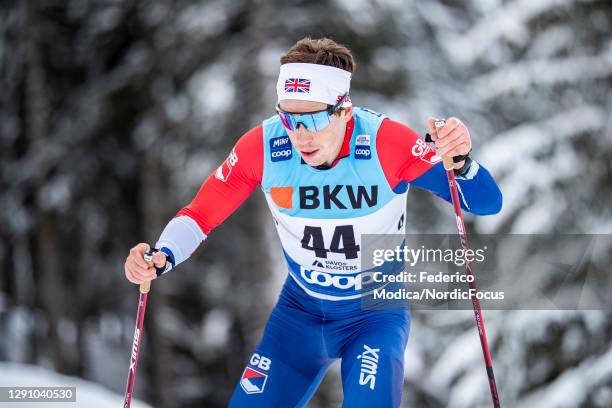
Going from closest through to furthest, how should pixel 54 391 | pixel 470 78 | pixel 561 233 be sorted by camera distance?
pixel 54 391
pixel 561 233
pixel 470 78

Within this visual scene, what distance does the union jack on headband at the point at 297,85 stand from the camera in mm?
3432

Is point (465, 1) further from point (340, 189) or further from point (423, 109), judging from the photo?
point (340, 189)

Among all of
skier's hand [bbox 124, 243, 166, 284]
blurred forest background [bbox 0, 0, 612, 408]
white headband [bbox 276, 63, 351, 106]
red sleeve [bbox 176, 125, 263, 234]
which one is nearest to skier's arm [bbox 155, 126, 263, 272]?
red sleeve [bbox 176, 125, 263, 234]

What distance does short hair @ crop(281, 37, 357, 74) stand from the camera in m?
3.58

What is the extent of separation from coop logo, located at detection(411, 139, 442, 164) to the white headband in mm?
384

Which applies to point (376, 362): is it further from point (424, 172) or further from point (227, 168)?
point (227, 168)

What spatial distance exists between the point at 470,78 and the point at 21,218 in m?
7.42

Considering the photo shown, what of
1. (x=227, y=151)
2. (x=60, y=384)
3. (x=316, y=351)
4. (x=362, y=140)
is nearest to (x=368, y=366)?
(x=316, y=351)

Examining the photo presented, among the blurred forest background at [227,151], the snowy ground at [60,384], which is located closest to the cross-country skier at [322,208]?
the snowy ground at [60,384]

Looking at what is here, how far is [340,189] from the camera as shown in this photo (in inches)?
141

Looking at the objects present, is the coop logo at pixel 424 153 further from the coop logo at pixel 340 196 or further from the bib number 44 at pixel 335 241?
the bib number 44 at pixel 335 241

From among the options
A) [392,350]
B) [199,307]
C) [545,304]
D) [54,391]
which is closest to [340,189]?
[392,350]

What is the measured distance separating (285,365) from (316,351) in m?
0.18

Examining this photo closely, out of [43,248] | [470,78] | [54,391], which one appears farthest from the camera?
[43,248]
